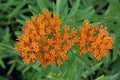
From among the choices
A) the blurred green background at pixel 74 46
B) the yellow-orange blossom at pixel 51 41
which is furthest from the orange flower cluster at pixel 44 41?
the blurred green background at pixel 74 46

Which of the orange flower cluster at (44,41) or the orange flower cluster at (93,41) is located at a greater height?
the orange flower cluster at (44,41)

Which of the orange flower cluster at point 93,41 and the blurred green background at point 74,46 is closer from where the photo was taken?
the orange flower cluster at point 93,41

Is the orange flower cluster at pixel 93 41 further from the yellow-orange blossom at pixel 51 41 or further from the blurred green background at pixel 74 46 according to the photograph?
the blurred green background at pixel 74 46

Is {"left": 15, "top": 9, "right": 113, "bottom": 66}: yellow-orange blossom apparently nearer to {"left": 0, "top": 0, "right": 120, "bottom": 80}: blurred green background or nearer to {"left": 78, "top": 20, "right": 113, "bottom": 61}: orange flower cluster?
{"left": 78, "top": 20, "right": 113, "bottom": 61}: orange flower cluster

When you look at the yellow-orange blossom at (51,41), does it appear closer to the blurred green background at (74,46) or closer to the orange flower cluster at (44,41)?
the orange flower cluster at (44,41)

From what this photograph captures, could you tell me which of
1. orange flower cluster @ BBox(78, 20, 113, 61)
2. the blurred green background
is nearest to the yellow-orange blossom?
orange flower cluster @ BBox(78, 20, 113, 61)

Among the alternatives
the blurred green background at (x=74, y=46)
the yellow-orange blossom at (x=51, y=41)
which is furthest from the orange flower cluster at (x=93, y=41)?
the blurred green background at (x=74, y=46)

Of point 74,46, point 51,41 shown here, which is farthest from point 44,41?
point 74,46

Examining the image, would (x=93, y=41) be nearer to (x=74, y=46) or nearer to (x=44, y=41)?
(x=74, y=46)
